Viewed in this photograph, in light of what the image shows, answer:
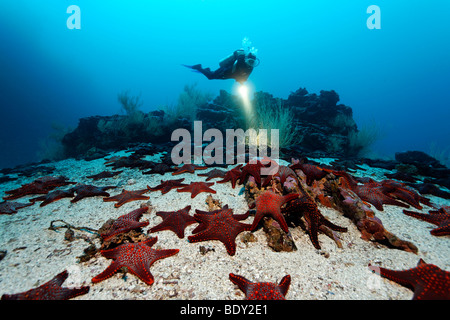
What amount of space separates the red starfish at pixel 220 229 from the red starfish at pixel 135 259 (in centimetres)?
38

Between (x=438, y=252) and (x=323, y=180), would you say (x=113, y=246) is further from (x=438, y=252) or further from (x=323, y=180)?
(x=438, y=252)

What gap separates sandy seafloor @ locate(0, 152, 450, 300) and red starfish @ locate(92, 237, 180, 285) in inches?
3.9

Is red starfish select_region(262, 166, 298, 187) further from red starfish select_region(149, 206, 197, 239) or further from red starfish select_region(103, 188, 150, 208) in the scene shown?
red starfish select_region(103, 188, 150, 208)

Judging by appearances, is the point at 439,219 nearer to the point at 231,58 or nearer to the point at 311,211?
the point at 311,211

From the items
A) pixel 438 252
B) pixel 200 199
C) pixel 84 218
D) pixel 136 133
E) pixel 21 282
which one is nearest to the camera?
pixel 21 282

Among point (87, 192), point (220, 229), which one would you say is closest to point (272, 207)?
point (220, 229)

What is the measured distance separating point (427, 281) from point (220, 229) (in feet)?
6.44

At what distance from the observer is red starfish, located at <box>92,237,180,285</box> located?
1759 millimetres

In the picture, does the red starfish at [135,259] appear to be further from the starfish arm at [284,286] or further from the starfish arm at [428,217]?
the starfish arm at [428,217]

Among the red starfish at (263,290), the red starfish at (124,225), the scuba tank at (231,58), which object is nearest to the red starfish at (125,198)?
the red starfish at (124,225)

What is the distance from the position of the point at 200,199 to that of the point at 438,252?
3.52 m

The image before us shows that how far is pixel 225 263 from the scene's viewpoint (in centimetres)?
205

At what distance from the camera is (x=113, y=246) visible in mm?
2219

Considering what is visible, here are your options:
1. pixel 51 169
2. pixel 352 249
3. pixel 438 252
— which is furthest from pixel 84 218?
pixel 51 169
